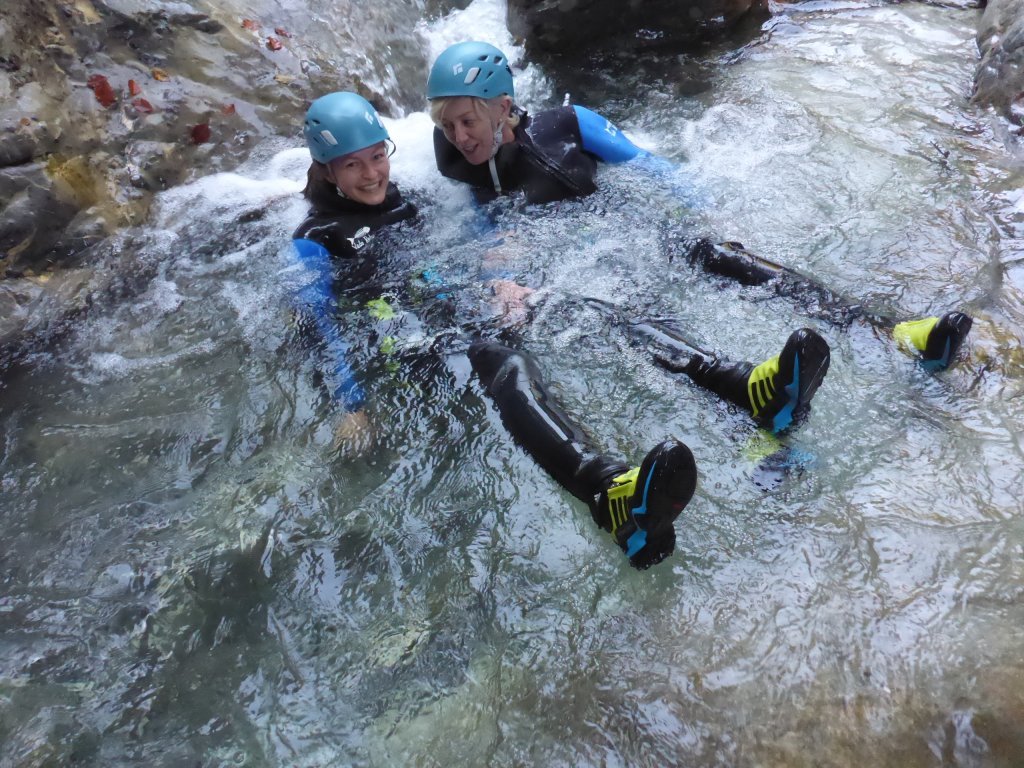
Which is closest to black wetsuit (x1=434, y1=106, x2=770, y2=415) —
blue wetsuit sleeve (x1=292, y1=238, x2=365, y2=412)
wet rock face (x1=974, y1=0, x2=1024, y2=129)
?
blue wetsuit sleeve (x1=292, y1=238, x2=365, y2=412)

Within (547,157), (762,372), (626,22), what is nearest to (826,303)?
(762,372)

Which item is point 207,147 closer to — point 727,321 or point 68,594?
point 68,594

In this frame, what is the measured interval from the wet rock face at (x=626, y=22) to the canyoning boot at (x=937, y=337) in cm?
498

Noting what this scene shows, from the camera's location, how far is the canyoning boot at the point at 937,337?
2832 millimetres

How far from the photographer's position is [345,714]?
2256mm

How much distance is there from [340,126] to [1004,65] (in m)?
5.06

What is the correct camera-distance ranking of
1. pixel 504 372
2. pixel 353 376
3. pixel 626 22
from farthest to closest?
pixel 626 22, pixel 353 376, pixel 504 372

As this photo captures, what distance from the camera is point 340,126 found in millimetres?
3605

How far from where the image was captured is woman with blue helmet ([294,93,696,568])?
2.23m

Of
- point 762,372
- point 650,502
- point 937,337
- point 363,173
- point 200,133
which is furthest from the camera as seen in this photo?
point 200,133

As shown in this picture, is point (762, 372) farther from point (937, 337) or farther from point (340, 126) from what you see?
point (340, 126)

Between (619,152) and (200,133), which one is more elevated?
(200,133)

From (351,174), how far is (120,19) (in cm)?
302

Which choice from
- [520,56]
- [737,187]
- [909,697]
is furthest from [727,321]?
[520,56]
